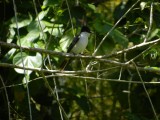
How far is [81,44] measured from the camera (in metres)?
4.66

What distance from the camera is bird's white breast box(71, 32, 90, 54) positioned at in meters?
4.56

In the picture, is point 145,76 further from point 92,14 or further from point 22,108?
point 22,108

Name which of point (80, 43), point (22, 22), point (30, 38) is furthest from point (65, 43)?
point (80, 43)

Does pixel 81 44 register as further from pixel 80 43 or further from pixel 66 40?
pixel 66 40

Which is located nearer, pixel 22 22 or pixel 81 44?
pixel 22 22

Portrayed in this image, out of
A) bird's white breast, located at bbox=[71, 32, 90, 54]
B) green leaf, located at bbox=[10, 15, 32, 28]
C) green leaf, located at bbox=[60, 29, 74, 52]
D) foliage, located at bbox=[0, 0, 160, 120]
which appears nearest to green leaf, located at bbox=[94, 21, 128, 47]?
foliage, located at bbox=[0, 0, 160, 120]

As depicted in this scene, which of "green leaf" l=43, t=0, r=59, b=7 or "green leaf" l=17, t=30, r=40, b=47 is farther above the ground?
"green leaf" l=43, t=0, r=59, b=7

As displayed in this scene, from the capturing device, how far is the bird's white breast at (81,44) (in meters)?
4.56

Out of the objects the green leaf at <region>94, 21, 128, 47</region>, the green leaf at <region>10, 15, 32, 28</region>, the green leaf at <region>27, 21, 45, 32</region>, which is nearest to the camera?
the green leaf at <region>94, 21, 128, 47</region>

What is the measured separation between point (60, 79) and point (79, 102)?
26.9 inches

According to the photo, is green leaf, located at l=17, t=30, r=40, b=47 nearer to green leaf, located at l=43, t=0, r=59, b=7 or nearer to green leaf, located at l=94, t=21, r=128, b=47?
green leaf, located at l=43, t=0, r=59, b=7

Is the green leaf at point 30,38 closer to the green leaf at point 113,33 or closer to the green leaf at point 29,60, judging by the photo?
the green leaf at point 29,60

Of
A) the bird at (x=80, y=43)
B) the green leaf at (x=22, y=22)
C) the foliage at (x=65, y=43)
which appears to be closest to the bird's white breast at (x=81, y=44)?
the bird at (x=80, y=43)

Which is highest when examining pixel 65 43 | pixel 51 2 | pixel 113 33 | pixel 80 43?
pixel 51 2
